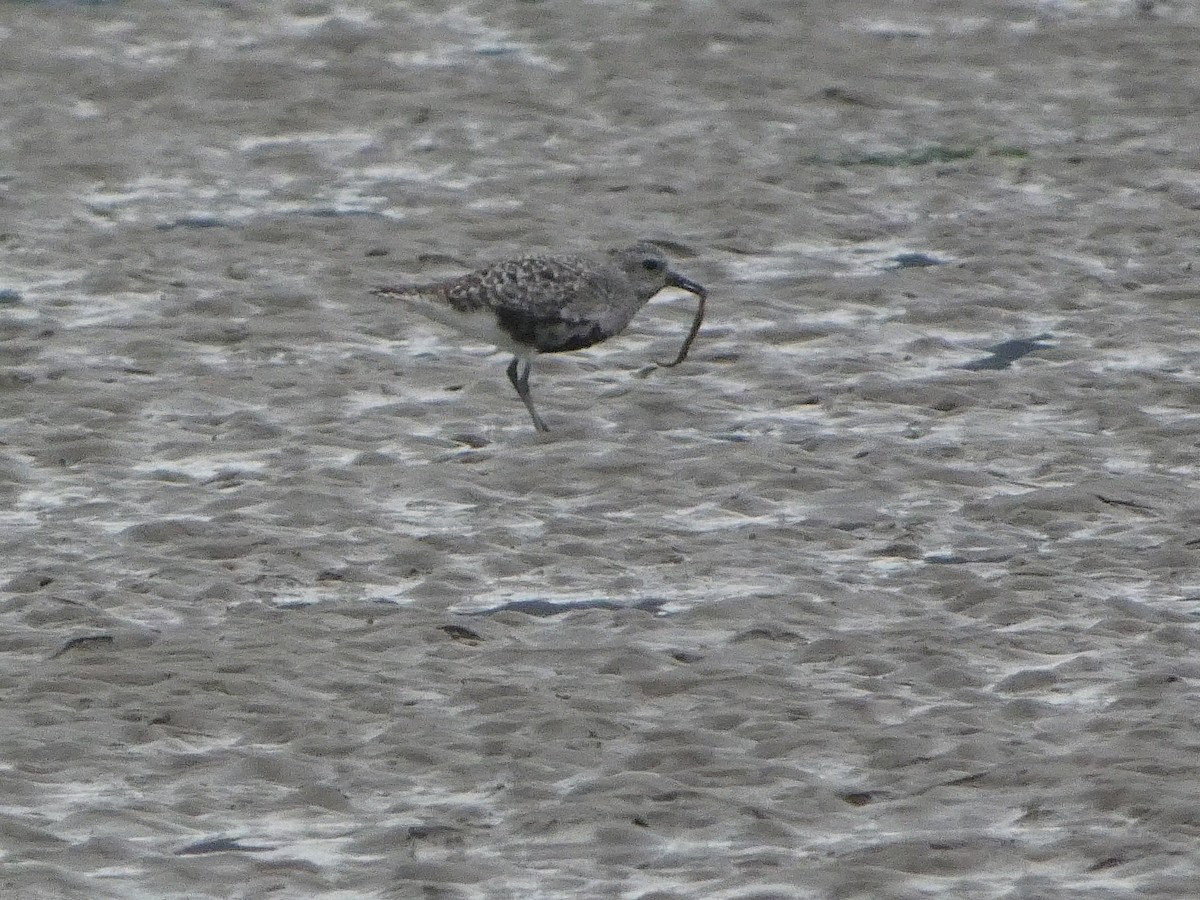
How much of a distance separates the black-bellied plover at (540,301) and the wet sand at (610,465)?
397 millimetres

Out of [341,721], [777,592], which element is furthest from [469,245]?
[341,721]

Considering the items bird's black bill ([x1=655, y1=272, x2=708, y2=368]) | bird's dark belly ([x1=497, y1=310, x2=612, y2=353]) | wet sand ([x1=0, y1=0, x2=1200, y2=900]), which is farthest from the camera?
bird's black bill ([x1=655, y1=272, x2=708, y2=368])

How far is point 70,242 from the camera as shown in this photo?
1764 cm

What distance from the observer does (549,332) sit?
14672mm

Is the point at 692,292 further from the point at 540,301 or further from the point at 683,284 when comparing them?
the point at 540,301

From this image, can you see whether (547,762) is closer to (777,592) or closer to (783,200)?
(777,592)

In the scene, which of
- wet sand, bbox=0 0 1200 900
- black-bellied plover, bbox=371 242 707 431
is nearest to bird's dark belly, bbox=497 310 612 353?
black-bellied plover, bbox=371 242 707 431

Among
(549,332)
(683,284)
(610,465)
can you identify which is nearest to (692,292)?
(683,284)

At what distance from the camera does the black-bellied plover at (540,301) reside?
14.6 meters

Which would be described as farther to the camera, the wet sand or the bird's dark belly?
the bird's dark belly

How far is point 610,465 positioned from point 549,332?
1233 millimetres

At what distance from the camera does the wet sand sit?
9539 millimetres

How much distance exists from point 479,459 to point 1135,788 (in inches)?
206

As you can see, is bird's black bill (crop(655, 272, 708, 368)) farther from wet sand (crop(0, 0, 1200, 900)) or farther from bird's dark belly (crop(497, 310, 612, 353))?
bird's dark belly (crop(497, 310, 612, 353))
